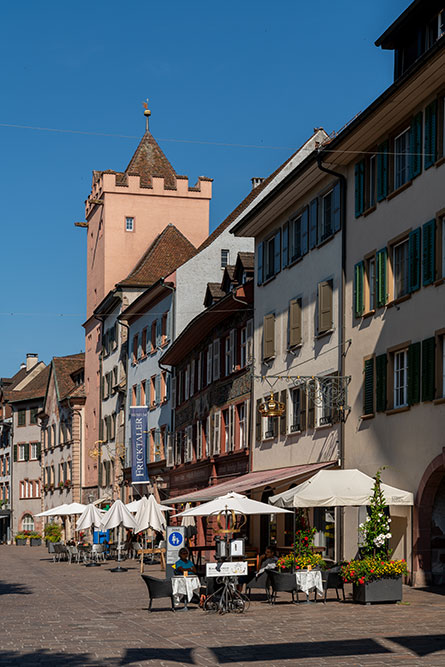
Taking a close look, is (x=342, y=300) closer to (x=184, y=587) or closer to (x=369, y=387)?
(x=369, y=387)

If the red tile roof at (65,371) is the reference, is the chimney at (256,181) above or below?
above

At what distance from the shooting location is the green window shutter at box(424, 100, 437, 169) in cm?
2486

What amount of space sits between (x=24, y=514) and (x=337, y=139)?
6956 centimetres

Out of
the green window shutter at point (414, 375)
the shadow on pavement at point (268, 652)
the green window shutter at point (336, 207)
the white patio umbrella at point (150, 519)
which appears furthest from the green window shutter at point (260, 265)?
the shadow on pavement at point (268, 652)

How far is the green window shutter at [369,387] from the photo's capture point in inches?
1089

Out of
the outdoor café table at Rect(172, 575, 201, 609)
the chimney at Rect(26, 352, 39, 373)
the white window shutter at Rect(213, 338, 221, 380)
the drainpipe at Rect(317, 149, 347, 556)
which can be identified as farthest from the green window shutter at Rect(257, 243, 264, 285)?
the chimney at Rect(26, 352, 39, 373)

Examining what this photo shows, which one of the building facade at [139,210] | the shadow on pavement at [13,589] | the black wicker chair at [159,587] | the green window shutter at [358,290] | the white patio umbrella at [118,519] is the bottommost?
the shadow on pavement at [13,589]

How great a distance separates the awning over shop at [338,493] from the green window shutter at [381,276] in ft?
16.4

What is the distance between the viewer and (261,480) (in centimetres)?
3272

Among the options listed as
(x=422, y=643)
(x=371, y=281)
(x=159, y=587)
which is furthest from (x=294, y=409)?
(x=422, y=643)

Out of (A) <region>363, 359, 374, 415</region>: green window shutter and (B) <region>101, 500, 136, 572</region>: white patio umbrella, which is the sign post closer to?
(A) <region>363, 359, 374, 415</region>: green window shutter

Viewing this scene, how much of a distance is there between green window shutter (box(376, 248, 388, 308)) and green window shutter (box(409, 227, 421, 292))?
148 centimetres

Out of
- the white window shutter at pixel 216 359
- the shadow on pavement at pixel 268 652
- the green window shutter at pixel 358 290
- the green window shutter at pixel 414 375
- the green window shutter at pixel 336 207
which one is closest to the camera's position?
the shadow on pavement at pixel 268 652

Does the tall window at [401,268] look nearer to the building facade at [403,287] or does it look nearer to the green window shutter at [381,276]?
the building facade at [403,287]
